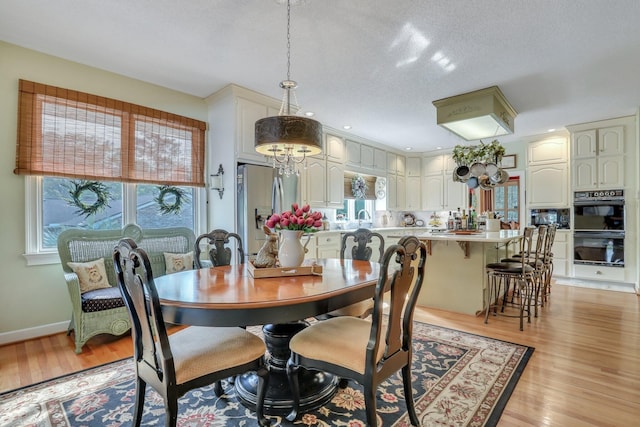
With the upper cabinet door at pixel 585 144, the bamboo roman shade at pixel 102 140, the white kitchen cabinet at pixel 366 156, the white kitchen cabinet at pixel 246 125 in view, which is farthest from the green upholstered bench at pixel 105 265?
the upper cabinet door at pixel 585 144

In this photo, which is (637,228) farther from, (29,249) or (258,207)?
(29,249)

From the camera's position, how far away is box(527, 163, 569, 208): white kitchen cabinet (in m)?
5.50

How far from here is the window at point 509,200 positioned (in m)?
6.20

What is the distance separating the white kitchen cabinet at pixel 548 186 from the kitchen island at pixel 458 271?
2480 mm

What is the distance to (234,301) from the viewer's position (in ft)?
4.66

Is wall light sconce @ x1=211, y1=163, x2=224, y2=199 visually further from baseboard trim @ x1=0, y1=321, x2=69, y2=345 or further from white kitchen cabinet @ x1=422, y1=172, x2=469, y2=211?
white kitchen cabinet @ x1=422, y1=172, x2=469, y2=211

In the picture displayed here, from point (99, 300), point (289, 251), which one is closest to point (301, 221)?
point (289, 251)

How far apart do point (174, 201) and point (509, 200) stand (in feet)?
20.1

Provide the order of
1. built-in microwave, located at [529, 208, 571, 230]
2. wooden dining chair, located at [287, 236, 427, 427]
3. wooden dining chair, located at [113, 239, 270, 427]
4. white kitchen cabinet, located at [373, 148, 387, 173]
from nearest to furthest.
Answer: wooden dining chair, located at [113, 239, 270, 427] < wooden dining chair, located at [287, 236, 427, 427] < built-in microwave, located at [529, 208, 571, 230] < white kitchen cabinet, located at [373, 148, 387, 173]

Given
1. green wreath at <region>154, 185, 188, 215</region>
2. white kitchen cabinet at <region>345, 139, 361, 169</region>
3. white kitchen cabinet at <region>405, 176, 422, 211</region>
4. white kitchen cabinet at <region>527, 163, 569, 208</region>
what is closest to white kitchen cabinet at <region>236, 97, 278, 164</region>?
green wreath at <region>154, 185, 188, 215</region>

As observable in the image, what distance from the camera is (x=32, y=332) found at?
2.91m

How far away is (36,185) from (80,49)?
4.36ft

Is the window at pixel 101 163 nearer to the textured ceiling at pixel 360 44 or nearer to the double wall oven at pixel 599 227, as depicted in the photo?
the textured ceiling at pixel 360 44

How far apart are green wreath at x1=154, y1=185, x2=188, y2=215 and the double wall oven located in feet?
20.0
